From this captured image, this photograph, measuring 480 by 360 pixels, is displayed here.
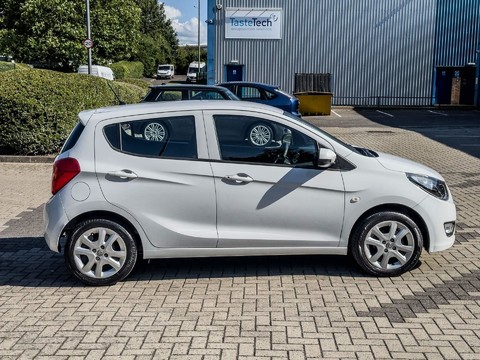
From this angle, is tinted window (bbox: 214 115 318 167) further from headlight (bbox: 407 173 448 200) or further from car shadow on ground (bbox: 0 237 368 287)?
car shadow on ground (bbox: 0 237 368 287)

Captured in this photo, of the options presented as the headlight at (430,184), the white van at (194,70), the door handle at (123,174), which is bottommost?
the headlight at (430,184)

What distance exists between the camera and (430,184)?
18.2 ft

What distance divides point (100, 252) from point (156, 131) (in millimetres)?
1186

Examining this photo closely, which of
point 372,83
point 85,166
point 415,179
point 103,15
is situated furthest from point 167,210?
point 103,15

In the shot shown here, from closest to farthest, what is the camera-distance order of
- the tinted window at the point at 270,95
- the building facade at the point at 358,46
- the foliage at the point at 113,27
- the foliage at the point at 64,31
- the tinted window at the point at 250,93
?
1. the tinted window at the point at 270,95
2. the tinted window at the point at 250,93
3. the building facade at the point at 358,46
4. the foliage at the point at 64,31
5. the foliage at the point at 113,27

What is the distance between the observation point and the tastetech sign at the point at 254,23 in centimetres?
3103

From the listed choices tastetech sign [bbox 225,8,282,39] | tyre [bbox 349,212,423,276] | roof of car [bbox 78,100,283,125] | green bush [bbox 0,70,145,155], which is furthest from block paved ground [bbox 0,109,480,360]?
tastetech sign [bbox 225,8,282,39]

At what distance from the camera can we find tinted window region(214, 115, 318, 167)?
5.38 metres

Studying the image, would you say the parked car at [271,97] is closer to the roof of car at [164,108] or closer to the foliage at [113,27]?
the roof of car at [164,108]

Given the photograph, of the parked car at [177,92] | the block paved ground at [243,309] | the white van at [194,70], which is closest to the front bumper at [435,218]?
the block paved ground at [243,309]

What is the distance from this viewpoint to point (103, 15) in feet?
120

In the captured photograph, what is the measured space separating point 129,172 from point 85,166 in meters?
0.39

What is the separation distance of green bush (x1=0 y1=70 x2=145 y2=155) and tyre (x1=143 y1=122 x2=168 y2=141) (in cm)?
730

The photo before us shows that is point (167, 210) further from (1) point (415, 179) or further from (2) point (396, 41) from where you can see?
(2) point (396, 41)
